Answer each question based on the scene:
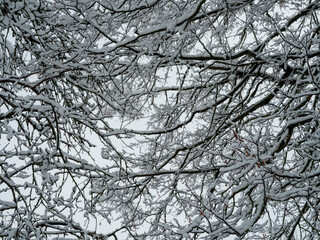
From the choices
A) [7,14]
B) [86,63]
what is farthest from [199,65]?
[7,14]

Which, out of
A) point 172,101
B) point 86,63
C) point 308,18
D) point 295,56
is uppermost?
point 308,18

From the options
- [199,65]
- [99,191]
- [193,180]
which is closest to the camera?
[99,191]

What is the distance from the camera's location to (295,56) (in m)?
3.53

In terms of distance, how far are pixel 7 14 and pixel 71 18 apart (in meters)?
0.56

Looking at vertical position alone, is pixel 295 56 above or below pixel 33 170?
A: above

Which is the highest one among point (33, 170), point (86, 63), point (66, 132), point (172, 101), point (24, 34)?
point (172, 101)

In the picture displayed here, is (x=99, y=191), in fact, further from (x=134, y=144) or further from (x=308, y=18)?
(x=308, y=18)

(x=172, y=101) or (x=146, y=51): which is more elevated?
(x=172, y=101)

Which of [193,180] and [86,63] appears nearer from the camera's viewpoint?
[86,63]

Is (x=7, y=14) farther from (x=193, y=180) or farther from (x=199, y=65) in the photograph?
(x=193, y=180)

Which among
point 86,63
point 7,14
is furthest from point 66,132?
point 7,14

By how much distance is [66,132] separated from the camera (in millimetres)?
3227

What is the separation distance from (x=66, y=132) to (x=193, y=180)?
324 centimetres

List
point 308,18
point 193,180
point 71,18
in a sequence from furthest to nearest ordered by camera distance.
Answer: point 193,180, point 308,18, point 71,18
